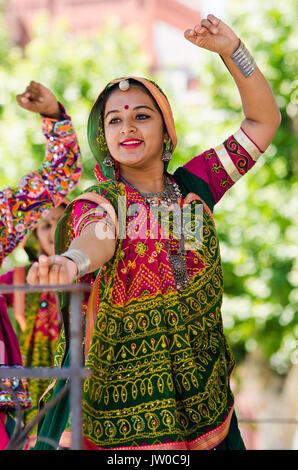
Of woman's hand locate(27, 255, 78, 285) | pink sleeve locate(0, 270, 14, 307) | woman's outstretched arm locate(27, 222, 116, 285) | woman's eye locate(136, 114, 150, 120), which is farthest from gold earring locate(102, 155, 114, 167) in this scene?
pink sleeve locate(0, 270, 14, 307)

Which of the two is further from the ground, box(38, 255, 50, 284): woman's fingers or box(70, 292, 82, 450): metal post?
box(38, 255, 50, 284): woman's fingers

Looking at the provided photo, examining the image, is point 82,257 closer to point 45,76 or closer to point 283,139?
point 283,139

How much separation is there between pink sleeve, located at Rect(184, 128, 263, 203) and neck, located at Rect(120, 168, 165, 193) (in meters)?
0.21

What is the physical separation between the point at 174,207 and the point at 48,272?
104 centimetres

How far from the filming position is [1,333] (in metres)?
3.55

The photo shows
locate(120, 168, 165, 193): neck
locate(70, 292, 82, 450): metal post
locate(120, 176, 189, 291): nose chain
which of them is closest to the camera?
locate(70, 292, 82, 450): metal post

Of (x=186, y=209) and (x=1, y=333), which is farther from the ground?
(x=186, y=209)

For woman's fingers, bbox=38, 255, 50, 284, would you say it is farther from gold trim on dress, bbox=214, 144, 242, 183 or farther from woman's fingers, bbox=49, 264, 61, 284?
gold trim on dress, bbox=214, 144, 242, 183

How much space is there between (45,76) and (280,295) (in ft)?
18.6

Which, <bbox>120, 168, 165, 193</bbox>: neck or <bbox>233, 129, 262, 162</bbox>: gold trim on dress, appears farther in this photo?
<bbox>233, 129, 262, 162</bbox>: gold trim on dress

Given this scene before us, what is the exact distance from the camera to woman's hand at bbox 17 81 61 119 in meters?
3.66

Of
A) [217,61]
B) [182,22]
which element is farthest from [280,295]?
[182,22]

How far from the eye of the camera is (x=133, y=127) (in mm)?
2998

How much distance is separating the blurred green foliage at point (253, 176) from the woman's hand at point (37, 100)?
4.64 m
